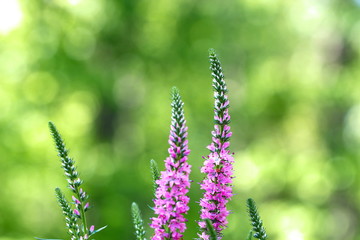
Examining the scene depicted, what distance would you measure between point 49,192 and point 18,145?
1.65 meters

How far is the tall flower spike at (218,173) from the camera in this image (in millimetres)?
1423

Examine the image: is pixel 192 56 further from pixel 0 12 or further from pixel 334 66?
pixel 0 12

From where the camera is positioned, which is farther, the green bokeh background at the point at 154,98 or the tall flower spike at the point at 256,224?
the green bokeh background at the point at 154,98

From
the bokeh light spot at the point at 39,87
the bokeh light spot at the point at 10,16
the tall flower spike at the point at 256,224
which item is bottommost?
the tall flower spike at the point at 256,224

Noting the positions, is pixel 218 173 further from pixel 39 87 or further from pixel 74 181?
pixel 39 87

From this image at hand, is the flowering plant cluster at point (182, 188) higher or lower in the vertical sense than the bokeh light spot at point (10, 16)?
lower

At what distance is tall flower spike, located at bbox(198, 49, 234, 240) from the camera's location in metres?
1.42

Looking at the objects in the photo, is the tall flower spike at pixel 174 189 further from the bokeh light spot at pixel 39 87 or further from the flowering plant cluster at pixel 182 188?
the bokeh light spot at pixel 39 87

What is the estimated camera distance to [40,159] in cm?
1254

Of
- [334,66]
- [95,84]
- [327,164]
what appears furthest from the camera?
[334,66]

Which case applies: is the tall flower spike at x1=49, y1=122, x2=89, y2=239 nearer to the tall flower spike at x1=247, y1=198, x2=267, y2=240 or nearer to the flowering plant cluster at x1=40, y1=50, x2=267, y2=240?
the flowering plant cluster at x1=40, y1=50, x2=267, y2=240

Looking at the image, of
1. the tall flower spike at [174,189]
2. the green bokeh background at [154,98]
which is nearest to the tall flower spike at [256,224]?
the tall flower spike at [174,189]

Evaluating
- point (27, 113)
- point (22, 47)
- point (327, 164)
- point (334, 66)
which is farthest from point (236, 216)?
point (22, 47)

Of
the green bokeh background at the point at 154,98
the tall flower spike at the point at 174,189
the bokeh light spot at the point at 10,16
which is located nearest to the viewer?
the tall flower spike at the point at 174,189
